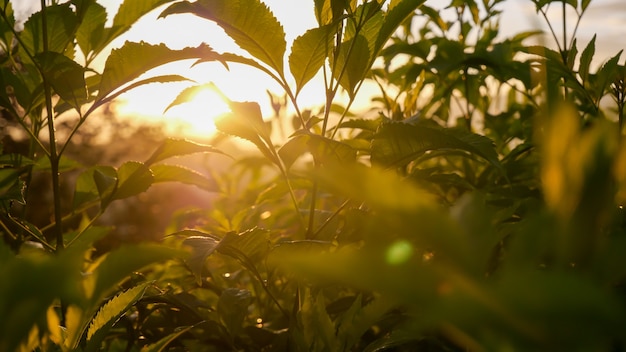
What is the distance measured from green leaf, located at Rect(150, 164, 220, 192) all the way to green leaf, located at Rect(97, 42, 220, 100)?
0.26m

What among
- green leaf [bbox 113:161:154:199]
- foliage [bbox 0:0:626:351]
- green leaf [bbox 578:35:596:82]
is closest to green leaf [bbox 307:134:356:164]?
foliage [bbox 0:0:626:351]

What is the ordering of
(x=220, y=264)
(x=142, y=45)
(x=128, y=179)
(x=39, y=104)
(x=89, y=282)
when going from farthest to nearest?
(x=220, y=264) < (x=39, y=104) < (x=128, y=179) < (x=142, y=45) < (x=89, y=282)

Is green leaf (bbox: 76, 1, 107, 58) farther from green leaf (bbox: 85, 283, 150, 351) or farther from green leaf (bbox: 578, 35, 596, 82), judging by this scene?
green leaf (bbox: 578, 35, 596, 82)

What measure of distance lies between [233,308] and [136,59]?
1.93 ft

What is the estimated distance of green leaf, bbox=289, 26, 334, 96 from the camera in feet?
4.16

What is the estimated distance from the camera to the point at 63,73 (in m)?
1.34

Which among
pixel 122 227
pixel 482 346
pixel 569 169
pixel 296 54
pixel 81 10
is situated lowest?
pixel 122 227

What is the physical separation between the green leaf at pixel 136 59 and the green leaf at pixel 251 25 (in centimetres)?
7

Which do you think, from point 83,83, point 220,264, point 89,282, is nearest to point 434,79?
point 220,264

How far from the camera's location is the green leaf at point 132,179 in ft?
4.71

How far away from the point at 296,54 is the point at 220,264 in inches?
39.9

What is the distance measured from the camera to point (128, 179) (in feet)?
4.76

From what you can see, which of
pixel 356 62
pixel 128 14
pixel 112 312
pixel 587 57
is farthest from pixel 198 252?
pixel 587 57

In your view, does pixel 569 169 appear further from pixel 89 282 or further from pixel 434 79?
pixel 434 79
